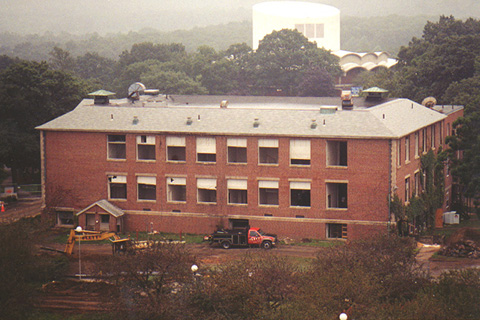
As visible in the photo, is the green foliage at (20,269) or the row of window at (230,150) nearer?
the green foliage at (20,269)

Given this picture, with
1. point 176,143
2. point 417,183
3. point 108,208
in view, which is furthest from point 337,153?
point 108,208

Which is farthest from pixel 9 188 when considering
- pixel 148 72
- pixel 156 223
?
pixel 148 72

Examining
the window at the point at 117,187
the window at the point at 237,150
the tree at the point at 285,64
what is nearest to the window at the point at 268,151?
the window at the point at 237,150

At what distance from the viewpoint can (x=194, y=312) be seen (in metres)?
43.5

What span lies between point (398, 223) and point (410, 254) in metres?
18.8

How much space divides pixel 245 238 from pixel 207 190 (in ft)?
24.0

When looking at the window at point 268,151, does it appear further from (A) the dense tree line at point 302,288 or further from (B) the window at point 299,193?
(A) the dense tree line at point 302,288

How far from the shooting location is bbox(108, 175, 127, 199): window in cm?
7469

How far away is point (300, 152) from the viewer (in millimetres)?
70188

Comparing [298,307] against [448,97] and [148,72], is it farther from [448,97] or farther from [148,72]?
[148,72]

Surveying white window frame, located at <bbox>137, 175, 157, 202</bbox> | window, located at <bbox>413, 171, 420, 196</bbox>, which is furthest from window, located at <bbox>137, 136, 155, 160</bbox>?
window, located at <bbox>413, 171, 420, 196</bbox>

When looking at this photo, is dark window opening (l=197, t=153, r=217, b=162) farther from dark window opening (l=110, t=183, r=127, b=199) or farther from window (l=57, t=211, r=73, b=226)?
window (l=57, t=211, r=73, b=226)

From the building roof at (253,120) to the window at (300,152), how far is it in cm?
78

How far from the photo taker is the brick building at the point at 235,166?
68812mm
